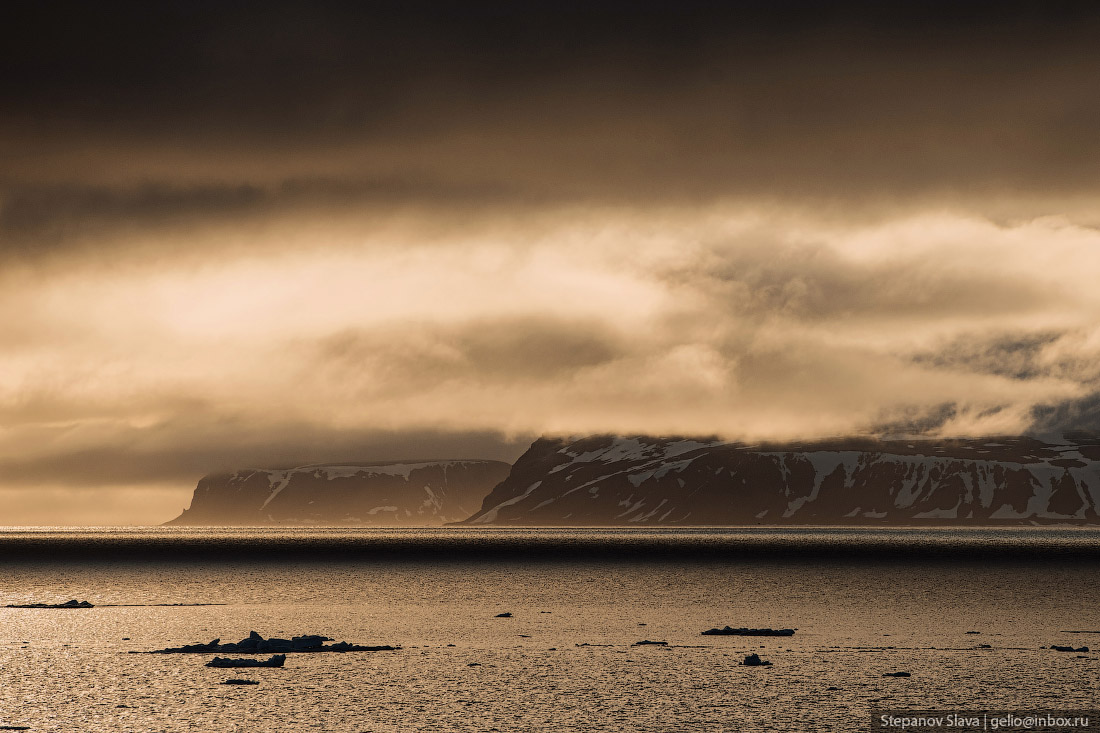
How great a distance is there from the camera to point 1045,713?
39250 mm

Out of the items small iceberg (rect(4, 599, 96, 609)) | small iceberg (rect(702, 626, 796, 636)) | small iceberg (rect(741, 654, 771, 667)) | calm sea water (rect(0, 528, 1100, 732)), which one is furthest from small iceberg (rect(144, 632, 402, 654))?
small iceberg (rect(4, 599, 96, 609))

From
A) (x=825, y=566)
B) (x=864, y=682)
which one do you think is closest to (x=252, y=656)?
(x=864, y=682)

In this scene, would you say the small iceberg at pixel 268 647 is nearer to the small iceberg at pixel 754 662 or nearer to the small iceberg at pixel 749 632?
the small iceberg at pixel 754 662

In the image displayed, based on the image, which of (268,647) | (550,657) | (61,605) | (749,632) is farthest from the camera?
(61,605)

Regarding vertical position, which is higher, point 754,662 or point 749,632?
point 749,632

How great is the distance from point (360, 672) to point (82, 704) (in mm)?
11974

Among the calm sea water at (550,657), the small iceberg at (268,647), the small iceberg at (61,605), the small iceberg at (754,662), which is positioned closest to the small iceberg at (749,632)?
the calm sea water at (550,657)


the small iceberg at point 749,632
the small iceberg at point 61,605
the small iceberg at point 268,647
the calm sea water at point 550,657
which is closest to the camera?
the calm sea water at point 550,657

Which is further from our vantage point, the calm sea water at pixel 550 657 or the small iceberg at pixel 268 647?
the small iceberg at pixel 268 647

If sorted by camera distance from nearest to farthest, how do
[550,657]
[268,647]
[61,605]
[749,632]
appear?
[550,657], [268,647], [749,632], [61,605]

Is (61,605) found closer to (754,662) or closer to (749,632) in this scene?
(749,632)

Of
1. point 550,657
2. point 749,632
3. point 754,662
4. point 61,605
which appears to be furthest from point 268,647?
point 61,605

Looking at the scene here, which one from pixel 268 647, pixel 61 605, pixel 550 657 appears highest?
pixel 268 647

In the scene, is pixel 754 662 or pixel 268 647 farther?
pixel 268 647
